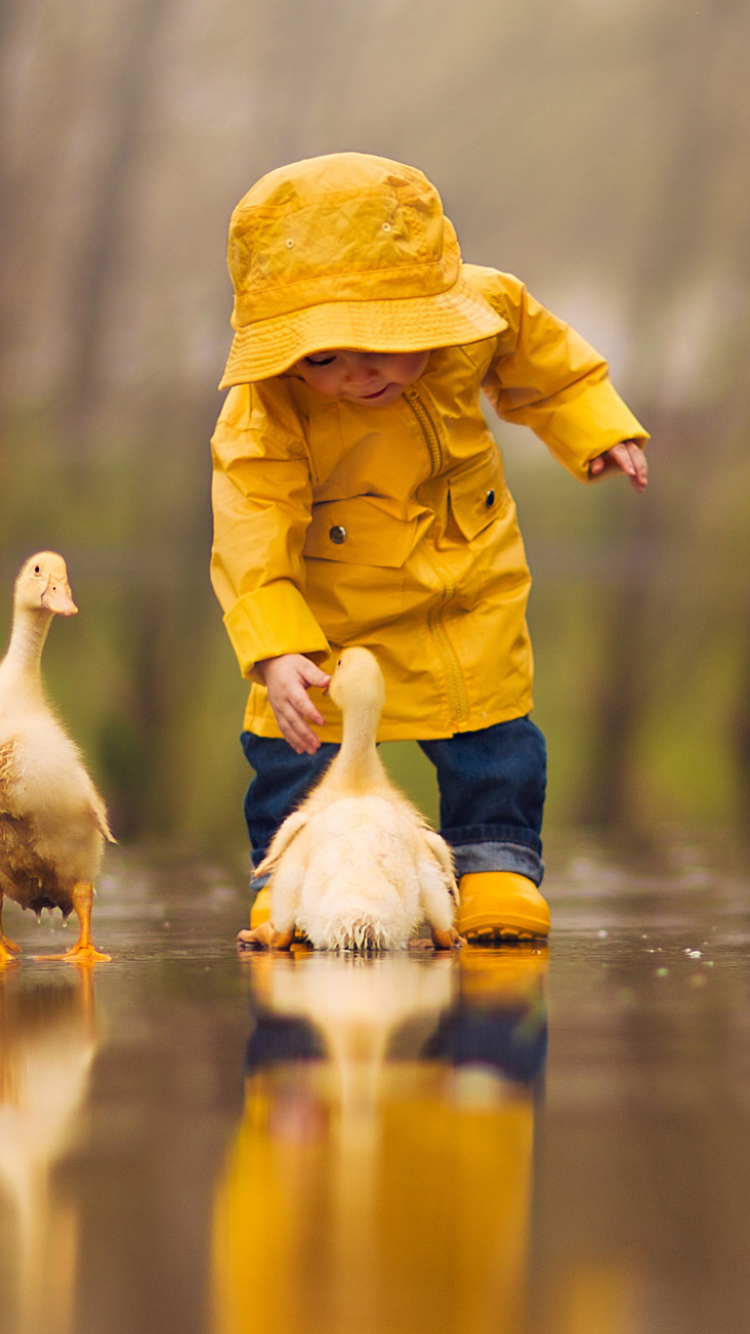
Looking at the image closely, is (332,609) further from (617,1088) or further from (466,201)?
(466,201)

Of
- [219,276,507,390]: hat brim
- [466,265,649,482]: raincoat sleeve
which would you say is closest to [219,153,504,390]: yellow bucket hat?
[219,276,507,390]: hat brim

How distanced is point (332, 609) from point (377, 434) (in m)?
0.16

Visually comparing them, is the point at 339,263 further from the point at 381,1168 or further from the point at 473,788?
the point at 381,1168

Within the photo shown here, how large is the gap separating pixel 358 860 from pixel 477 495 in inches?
16.4

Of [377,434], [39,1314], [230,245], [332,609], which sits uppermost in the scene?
[230,245]

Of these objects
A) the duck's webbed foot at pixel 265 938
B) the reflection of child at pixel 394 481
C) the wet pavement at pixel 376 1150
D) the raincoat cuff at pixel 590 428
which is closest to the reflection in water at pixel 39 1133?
the wet pavement at pixel 376 1150

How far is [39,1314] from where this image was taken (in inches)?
14.8

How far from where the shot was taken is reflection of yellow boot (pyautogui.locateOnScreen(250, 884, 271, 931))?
1158mm

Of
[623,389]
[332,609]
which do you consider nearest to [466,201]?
[623,389]

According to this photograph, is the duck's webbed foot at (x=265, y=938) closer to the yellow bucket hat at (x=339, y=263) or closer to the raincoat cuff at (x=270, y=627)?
the raincoat cuff at (x=270, y=627)

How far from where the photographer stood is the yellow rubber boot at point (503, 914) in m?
1.15

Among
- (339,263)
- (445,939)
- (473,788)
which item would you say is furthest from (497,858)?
(339,263)

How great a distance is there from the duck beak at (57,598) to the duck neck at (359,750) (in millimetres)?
219

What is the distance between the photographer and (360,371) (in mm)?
1118
